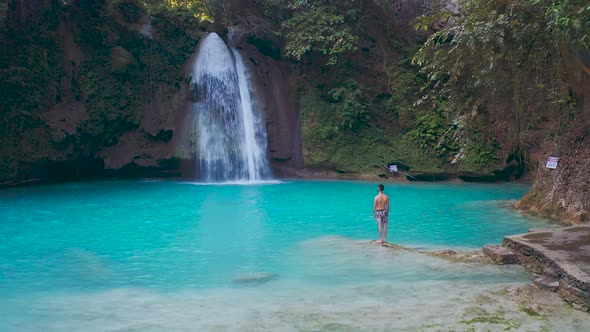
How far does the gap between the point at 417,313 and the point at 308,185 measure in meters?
14.9

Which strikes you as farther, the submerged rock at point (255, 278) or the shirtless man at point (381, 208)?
the shirtless man at point (381, 208)

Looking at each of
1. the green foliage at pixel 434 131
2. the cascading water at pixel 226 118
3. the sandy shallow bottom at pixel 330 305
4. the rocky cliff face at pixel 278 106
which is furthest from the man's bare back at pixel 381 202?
the rocky cliff face at pixel 278 106

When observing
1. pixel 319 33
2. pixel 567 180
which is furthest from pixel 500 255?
pixel 319 33

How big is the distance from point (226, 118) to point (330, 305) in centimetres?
1725

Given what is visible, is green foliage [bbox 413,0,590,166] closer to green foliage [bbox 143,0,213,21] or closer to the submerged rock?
the submerged rock

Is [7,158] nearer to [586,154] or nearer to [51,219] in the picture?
[51,219]

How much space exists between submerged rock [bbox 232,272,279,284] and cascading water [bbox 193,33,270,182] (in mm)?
14270

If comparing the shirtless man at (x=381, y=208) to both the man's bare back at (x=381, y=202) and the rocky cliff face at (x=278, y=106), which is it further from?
the rocky cliff face at (x=278, y=106)

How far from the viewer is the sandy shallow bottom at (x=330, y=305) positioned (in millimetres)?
6574

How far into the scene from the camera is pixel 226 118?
2383 centimetres

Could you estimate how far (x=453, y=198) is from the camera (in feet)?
58.7

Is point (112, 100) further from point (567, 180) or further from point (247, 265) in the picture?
point (567, 180)

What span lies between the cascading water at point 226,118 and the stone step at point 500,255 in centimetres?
1491

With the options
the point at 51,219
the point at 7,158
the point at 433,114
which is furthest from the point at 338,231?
the point at 7,158
